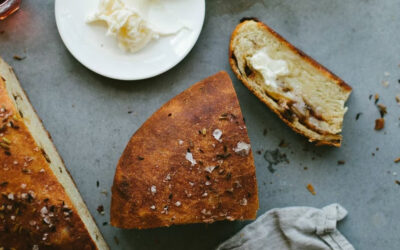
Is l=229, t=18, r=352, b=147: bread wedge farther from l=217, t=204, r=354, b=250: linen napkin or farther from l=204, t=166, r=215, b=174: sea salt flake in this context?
l=204, t=166, r=215, b=174: sea salt flake

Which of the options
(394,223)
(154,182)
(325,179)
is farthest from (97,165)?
(394,223)

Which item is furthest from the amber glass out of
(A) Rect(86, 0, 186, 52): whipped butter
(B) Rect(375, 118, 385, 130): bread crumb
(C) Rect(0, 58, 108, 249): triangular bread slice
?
(B) Rect(375, 118, 385, 130): bread crumb

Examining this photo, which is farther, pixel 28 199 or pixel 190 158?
pixel 190 158

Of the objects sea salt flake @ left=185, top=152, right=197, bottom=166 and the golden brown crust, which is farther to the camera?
sea salt flake @ left=185, top=152, right=197, bottom=166

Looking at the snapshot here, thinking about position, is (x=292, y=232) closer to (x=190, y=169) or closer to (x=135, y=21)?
(x=190, y=169)

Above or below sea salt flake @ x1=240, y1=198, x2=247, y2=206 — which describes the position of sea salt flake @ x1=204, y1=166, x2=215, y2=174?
above

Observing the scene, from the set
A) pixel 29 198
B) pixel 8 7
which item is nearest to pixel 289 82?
pixel 29 198
